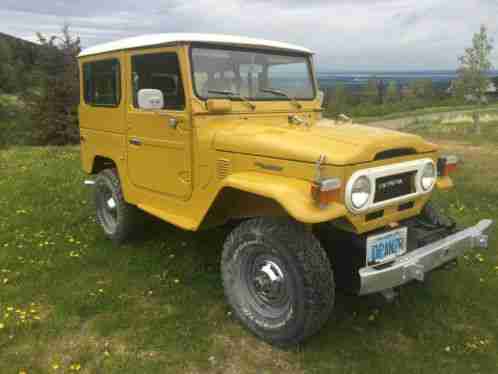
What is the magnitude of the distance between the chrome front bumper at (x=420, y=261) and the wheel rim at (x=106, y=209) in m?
3.46

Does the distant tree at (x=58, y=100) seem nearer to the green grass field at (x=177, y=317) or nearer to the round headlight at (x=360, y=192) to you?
the green grass field at (x=177, y=317)

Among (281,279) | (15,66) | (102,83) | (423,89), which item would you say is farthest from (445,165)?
(15,66)

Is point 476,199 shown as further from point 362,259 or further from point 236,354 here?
point 236,354

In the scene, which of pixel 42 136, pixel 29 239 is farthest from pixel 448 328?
pixel 42 136

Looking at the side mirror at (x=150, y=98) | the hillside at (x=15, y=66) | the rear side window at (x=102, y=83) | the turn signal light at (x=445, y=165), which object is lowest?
the turn signal light at (x=445, y=165)

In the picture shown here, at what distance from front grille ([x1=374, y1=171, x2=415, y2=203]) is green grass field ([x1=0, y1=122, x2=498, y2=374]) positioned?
96 cm

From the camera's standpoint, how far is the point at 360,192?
10.0ft

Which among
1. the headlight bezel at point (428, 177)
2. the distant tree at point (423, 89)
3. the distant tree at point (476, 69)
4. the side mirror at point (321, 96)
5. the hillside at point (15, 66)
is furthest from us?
the distant tree at point (423, 89)

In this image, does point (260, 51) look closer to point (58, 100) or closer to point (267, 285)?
point (267, 285)

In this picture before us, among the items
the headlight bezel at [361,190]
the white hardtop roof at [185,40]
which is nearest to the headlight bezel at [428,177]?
the headlight bezel at [361,190]

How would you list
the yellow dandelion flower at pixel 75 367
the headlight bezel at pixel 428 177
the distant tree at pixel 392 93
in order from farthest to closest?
the distant tree at pixel 392 93 < the headlight bezel at pixel 428 177 < the yellow dandelion flower at pixel 75 367

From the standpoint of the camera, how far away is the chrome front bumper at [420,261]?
2961 millimetres

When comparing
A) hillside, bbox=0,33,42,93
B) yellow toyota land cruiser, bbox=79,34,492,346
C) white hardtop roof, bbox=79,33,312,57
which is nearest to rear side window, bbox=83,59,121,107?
yellow toyota land cruiser, bbox=79,34,492,346

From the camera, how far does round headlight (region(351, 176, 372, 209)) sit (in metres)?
3.02
